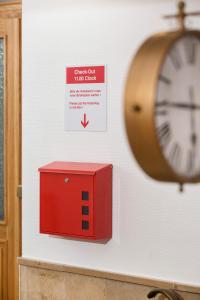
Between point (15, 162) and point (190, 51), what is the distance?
7.77 ft

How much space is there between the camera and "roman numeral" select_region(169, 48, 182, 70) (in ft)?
4.34

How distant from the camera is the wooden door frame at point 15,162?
11.4 feet

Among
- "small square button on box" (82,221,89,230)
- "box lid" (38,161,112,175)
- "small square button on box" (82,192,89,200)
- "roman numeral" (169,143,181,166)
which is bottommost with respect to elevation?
"small square button on box" (82,221,89,230)

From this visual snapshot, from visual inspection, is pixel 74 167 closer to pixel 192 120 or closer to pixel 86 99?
pixel 86 99

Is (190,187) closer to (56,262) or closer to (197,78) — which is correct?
(56,262)

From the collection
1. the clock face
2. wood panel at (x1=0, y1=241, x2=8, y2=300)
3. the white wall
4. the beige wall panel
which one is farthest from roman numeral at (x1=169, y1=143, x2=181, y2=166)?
wood panel at (x1=0, y1=241, x2=8, y2=300)

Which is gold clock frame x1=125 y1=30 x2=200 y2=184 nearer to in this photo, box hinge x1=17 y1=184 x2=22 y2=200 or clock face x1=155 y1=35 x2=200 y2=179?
clock face x1=155 y1=35 x2=200 y2=179

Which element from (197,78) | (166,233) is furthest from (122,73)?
(197,78)

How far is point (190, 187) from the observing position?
280cm

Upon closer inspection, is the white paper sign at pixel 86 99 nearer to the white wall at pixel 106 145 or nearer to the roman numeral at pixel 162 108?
the white wall at pixel 106 145

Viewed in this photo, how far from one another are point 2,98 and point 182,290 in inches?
69.2

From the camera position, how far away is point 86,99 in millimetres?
3045

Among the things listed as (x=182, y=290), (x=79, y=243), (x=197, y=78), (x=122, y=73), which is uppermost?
(x=122, y=73)

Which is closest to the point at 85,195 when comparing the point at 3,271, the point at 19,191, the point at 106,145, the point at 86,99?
the point at 106,145
